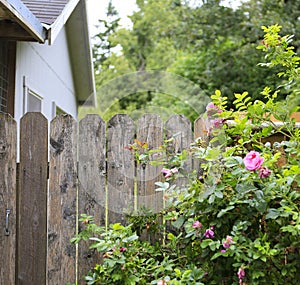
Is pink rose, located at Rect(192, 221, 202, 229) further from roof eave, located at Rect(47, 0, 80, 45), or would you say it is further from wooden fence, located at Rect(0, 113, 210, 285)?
roof eave, located at Rect(47, 0, 80, 45)

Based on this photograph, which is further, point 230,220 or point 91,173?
point 91,173

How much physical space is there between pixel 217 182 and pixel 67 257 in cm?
115

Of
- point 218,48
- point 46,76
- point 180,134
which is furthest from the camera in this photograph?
point 218,48

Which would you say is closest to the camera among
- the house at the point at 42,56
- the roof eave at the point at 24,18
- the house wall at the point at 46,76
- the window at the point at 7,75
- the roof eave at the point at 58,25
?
the roof eave at the point at 24,18

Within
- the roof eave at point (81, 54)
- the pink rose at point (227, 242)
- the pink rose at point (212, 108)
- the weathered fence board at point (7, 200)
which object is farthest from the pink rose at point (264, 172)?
the roof eave at point (81, 54)

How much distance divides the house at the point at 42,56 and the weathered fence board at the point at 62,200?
3.33 ft

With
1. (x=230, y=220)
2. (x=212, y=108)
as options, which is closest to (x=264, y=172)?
(x=230, y=220)

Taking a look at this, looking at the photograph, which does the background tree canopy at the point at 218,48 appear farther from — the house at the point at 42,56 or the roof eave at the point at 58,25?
the roof eave at the point at 58,25

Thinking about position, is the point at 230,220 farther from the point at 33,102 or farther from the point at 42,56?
the point at 42,56

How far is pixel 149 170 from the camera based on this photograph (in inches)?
127

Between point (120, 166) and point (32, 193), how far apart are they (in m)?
0.61

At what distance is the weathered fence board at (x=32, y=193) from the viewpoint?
10.3 ft

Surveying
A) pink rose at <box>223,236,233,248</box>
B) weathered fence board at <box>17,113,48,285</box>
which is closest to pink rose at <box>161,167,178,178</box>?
pink rose at <box>223,236,233,248</box>

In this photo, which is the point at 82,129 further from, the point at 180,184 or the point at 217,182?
the point at 217,182
